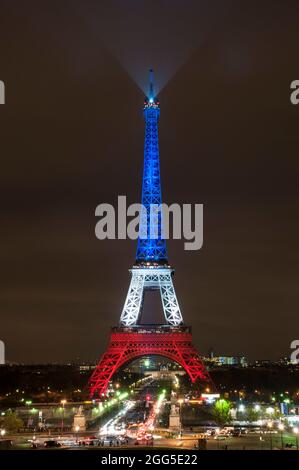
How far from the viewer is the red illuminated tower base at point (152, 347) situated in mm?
99938

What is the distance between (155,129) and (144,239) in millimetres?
15626

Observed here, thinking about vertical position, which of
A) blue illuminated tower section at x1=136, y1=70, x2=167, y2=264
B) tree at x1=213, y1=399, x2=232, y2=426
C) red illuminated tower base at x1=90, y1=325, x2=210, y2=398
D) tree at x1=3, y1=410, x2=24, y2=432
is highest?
blue illuminated tower section at x1=136, y1=70, x2=167, y2=264

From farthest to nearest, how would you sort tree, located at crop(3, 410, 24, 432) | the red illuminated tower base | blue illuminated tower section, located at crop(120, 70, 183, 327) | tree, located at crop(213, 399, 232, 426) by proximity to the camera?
blue illuminated tower section, located at crop(120, 70, 183, 327), the red illuminated tower base, tree, located at crop(213, 399, 232, 426), tree, located at crop(3, 410, 24, 432)

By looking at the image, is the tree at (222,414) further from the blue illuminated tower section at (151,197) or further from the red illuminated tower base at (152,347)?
the blue illuminated tower section at (151,197)

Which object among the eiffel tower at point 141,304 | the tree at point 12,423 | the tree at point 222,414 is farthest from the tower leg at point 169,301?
the tree at point 12,423

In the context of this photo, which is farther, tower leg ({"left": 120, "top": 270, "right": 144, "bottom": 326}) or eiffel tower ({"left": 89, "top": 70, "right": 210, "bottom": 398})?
tower leg ({"left": 120, "top": 270, "right": 144, "bottom": 326})

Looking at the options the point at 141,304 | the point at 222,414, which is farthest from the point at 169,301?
the point at 222,414

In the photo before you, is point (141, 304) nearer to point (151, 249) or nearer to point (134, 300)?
point (134, 300)

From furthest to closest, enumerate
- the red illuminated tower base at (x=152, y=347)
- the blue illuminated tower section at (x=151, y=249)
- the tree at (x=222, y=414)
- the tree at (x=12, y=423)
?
1. the blue illuminated tower section at (x=151, y=249)
2. the red illuminated tower base at (x=152, y=347)
3. the tree at (x=222, y=414)
4. the tree at (x=12, y=423)

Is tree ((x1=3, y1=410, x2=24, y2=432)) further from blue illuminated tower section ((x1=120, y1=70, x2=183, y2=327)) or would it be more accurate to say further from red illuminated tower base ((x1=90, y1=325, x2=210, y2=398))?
blue illuminated tower section ((x1=120, y1=70, x2=183, y2=327))

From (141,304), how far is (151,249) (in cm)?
796

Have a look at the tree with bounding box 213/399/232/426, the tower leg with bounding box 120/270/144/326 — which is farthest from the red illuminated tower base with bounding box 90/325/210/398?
the tree with bounding box 213/399/232/426

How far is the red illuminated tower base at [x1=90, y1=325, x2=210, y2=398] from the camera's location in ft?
328
